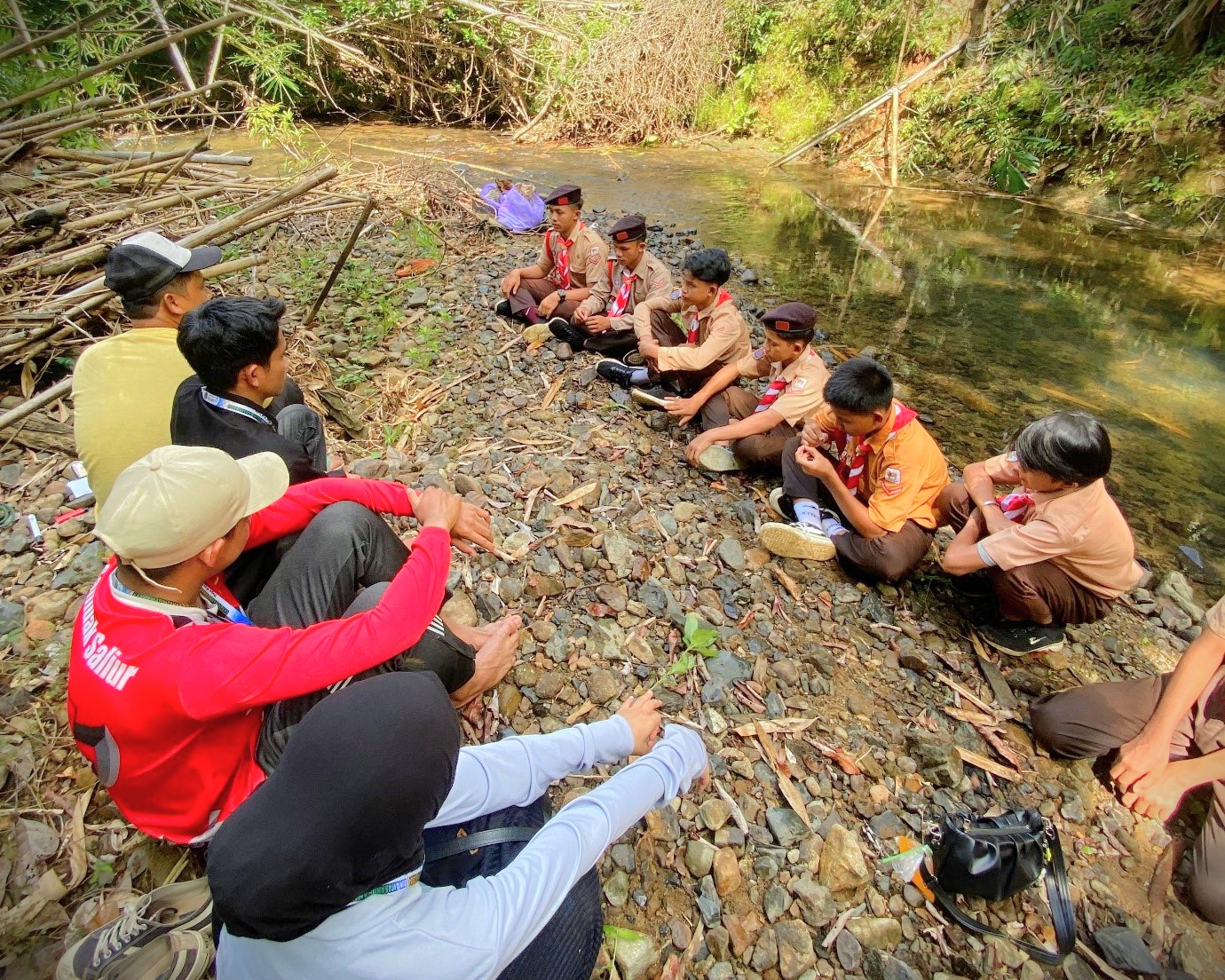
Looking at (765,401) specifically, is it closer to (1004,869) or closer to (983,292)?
(1004,869)

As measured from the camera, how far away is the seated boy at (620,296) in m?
5.48

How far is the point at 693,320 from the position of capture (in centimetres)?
495

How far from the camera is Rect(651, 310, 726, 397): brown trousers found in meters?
4.95

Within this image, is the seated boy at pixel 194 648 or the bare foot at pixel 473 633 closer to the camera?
the seated boy at pixel 194 648

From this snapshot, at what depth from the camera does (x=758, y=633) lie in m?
3.27

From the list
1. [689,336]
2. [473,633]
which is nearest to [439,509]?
[473,633]

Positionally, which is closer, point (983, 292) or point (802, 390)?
point (802, 390)

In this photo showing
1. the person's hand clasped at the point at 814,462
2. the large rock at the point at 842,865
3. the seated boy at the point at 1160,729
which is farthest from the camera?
the person's hand clasped at the point at 814,462

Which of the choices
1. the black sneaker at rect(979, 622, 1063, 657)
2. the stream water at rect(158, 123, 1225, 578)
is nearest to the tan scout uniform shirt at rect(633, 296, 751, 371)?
the stream water at rect(158, 123, 1225, 578)

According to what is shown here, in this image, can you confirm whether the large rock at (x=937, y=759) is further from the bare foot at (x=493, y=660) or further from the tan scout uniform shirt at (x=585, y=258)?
the tan scout uniform shirt at (x=585, y=258)

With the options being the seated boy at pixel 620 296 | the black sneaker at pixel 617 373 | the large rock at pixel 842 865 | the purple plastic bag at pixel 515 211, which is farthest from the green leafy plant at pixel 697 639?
the purple plastic bag at pixel 515 211

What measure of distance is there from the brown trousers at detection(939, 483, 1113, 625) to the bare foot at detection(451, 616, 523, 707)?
8.11ft

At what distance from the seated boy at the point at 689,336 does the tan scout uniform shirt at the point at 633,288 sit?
0.67 feet

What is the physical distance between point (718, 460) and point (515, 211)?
536 centimetres
